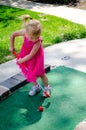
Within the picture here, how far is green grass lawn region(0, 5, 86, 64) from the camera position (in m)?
7.01

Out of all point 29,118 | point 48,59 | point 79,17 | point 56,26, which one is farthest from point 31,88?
point 79,17

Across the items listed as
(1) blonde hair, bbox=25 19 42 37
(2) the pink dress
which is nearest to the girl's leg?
(2) the pink dress

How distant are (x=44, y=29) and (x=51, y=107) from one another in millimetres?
3720

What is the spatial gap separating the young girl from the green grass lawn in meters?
1.58

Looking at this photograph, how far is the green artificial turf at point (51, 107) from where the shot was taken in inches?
163

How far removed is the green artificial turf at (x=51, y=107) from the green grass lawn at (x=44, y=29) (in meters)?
1.55

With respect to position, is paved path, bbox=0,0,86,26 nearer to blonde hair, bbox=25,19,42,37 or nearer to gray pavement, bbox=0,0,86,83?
gray pavement, bbox=0,0,86,83

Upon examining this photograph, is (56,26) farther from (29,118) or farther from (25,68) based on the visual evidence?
(29,118)

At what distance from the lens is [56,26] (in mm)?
8141

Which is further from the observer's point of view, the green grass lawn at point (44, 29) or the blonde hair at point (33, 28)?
the green grass lawn at point (44, 29)

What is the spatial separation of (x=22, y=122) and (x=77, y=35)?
11.9 feet

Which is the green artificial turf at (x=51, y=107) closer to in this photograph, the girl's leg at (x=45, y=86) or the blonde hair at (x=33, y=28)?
the girl's leg at (x=45, y=86)

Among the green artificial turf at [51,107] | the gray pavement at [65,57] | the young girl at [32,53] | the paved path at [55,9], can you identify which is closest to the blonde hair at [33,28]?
the young girl at [32,53]

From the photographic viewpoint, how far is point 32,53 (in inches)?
176
